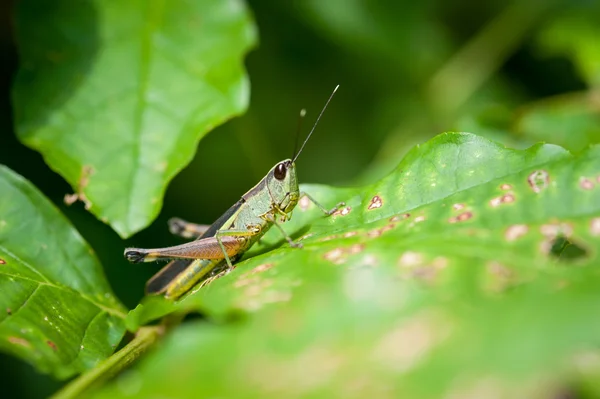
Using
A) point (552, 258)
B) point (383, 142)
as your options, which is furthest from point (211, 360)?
point (383, 142)

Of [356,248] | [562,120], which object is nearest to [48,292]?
[356,248]

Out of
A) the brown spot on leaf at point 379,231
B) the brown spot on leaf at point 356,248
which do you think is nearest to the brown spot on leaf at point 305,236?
the brown spot on leaf at point 379,231

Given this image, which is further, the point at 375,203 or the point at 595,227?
the point at 375,203

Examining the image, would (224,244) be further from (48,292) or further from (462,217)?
(462,217)

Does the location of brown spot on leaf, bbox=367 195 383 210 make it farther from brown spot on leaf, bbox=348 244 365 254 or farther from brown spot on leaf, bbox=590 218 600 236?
brown spot on leaf, bbox=590 218 600 236

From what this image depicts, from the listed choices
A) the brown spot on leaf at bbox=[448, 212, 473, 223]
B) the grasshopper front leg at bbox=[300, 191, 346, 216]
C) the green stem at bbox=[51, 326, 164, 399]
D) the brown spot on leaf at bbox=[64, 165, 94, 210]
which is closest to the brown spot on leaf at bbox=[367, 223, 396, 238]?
the brown spot on leaf at bbox=[448, 212, 473, 223]

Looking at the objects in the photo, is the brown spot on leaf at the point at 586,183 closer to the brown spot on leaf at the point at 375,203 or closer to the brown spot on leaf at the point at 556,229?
the brown spot on leaf at the point at 556,229

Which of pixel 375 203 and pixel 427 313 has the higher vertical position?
pixel 375 203

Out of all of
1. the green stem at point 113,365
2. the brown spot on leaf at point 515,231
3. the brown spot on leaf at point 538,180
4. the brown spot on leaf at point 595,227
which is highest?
the green stem at point 113,365
